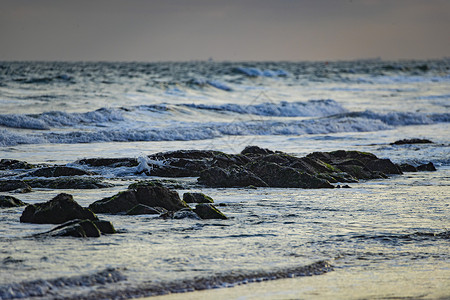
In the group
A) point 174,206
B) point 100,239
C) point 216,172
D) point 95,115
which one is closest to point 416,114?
point 95,115

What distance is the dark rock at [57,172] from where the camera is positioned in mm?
11750

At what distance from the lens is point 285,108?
34000mm

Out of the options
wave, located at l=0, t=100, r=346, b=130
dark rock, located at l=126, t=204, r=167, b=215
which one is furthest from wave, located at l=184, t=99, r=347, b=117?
dark rock, located at l=126, t=204, r=167, b=215

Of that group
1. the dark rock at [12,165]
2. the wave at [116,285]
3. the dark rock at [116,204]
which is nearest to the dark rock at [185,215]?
the dark rock at [116,204]

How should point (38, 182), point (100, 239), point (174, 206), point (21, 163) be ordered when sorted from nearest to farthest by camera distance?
point (100, 239) < point (174, 206) < point (38, 182) < point (21, 163)

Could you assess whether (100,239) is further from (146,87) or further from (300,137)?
(146,87)

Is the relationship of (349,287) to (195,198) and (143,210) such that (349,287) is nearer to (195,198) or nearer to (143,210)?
(143,210)

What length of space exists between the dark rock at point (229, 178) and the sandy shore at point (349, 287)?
5306 millimetres

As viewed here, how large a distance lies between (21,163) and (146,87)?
95.1 ft

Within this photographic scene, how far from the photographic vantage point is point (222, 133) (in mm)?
24281

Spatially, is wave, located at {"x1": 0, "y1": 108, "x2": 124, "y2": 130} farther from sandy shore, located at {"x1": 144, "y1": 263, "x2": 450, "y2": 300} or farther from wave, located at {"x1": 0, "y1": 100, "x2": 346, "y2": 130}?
sandy shore, located at {"x1": 144, "y1": 263, "x2": 450, "y2": 300}

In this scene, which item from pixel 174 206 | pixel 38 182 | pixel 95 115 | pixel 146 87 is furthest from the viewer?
pixel 146 87

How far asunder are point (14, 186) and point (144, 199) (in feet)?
9.73

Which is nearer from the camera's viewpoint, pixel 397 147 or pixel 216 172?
pixel 216 172
